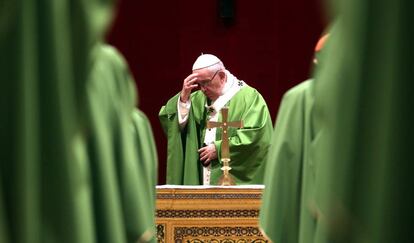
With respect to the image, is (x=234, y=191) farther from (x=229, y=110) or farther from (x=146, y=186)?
(x=146, y=186)

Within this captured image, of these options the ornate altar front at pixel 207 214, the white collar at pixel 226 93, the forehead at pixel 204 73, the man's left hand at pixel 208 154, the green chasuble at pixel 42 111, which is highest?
the green chasuble at pixel 42 111

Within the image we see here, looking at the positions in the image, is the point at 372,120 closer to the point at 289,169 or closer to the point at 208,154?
the point at 289,169

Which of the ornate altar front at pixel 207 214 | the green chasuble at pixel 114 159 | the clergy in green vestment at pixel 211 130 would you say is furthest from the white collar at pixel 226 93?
the green chasuble at pixel 114 159

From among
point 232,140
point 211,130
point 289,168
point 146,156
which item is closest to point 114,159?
point 146,156

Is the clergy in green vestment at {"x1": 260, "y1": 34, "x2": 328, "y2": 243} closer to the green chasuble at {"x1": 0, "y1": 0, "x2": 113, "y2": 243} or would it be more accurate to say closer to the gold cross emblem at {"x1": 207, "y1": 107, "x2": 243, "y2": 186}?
the green chasuble at {"x1": 0, "y1": 0, "x2": 113, "y2": 243}

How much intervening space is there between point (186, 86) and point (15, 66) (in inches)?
181

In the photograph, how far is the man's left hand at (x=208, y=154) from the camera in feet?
19.6

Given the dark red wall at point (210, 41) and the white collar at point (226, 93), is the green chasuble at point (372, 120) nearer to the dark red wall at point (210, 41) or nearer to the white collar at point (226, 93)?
the white collar at point (226, 93)

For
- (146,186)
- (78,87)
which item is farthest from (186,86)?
(78,87)

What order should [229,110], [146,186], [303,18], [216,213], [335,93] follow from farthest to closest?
[303,18]
[229,110]
[216,213]
[146,186]
[335,93]

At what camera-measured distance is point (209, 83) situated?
255 inches

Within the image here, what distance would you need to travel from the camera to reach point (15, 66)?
1.85 metres

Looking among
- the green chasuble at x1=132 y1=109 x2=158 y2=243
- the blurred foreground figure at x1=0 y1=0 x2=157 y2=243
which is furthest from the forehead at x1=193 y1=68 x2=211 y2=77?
the blurred foreground figure at x1=0 y1=0 x2=157 y2=243

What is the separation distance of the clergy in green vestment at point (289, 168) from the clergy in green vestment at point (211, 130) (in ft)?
9.01
